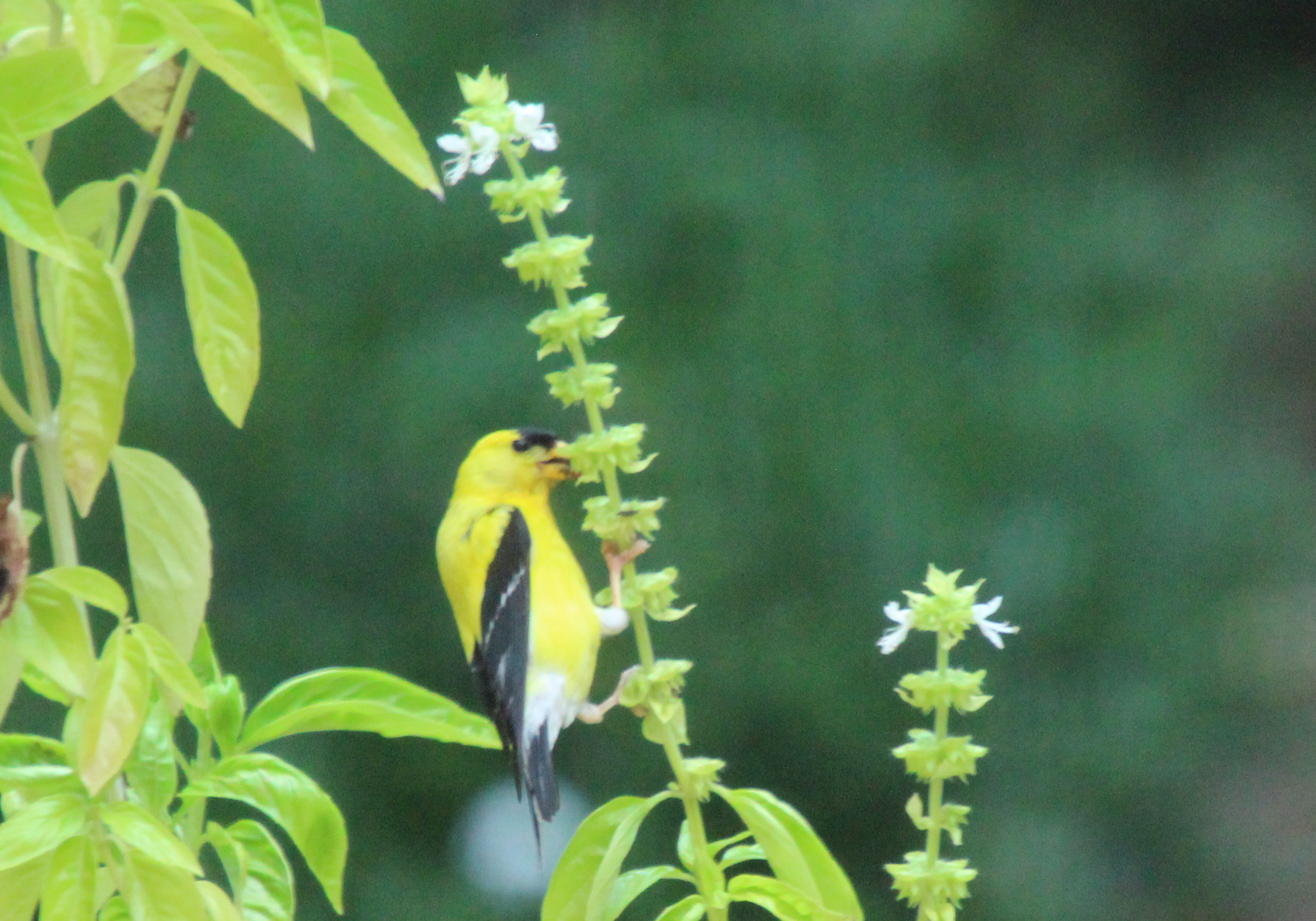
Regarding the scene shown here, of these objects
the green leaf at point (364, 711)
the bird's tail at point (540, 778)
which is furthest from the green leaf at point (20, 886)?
the bird's tail at point (540, 778)

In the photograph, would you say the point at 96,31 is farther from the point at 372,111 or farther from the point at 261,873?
the point at 261,873

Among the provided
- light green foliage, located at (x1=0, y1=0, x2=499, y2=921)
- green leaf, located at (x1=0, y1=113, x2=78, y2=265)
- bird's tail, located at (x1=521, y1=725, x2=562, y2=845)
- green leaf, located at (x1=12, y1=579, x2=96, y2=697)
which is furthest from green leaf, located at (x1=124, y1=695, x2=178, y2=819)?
bird's tail, located at (x1=521, y1=725, x2=562, y2=845)

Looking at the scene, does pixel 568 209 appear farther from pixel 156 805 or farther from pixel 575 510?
pixel 156 805

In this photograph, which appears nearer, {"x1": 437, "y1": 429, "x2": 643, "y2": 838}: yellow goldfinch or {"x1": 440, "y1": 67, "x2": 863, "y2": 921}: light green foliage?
{"x1": 440, "y1": 67, "x2": 863, "y2": 921}: light green foliage

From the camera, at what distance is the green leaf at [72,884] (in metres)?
0.43

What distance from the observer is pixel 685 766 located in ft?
1.68

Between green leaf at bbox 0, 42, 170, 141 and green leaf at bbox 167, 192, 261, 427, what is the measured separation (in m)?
0.05

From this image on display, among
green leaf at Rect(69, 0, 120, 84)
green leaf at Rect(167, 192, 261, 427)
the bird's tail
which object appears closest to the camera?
green leaf at Rect(69, 0, 120, 84)

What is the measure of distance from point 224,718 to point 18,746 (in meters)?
0.08

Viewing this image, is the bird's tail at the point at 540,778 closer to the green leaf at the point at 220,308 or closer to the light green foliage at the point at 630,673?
the light green foliage at the point at 630,673

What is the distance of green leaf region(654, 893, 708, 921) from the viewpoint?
1.66 ft

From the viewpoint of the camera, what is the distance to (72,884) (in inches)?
17.0

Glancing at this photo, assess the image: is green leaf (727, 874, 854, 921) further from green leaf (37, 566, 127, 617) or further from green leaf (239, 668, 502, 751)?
green leaf (37, 566, 127, 617)

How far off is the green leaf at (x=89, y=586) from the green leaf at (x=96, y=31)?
0.14 meters
